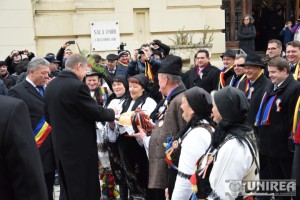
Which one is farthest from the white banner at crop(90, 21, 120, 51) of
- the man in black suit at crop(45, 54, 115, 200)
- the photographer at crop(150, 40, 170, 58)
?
the man in black suit at crop(45, 54, 115, 200)

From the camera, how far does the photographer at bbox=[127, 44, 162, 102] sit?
5633 mm

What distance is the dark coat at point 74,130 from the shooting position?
166 inches

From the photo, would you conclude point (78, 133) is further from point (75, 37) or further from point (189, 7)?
Result: point (189, 7)

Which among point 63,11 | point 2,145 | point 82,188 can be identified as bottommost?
point 82,188

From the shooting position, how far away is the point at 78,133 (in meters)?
4.30

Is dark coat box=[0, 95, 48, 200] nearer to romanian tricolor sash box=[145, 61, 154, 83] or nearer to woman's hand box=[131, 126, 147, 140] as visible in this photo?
woman's hand box=[131, 126, 147, 140]

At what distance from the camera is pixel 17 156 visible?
188 cm

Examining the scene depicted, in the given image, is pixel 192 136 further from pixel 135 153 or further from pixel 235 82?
pixel 235 82

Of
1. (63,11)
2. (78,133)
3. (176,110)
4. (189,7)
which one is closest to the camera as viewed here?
(176,110)

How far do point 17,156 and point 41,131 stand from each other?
3.14 meters

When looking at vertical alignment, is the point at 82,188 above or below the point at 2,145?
below

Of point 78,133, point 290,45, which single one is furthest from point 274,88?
point 78,133

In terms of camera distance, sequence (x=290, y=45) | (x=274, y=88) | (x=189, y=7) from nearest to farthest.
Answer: (x=274, y=88) < (x=290, y=45) < (x=189, y=7)

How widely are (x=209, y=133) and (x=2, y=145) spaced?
1.70m
